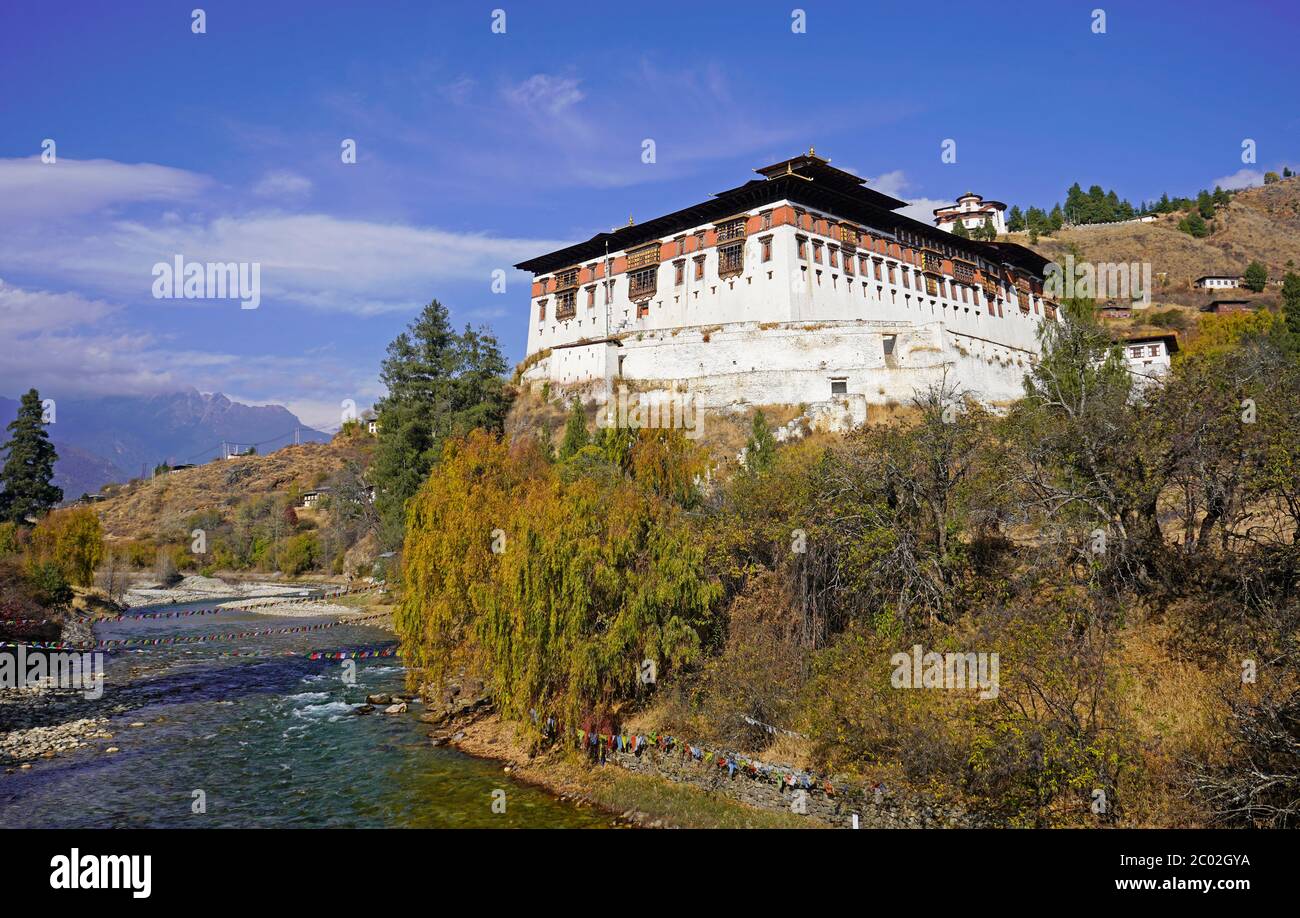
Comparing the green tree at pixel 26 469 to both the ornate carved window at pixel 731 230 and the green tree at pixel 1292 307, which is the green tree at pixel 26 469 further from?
the green tree at pixel 1292 307

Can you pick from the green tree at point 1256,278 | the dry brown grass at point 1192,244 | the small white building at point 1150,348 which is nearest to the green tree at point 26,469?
the small white building at point 1150,348

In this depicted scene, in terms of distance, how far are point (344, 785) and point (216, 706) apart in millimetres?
11899

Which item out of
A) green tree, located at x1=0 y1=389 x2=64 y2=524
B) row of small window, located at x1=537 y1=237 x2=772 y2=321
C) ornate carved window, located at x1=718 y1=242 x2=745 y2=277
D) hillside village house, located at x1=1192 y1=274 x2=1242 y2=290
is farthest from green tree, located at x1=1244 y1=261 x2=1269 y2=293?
green tree, located at x1=0 y1=389 x2=64 y2=524

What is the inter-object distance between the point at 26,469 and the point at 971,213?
144176 mm

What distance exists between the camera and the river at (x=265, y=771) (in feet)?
66.1

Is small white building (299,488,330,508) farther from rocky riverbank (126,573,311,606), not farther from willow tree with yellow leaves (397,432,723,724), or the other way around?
willow tree with yellow leaves (397,432,723,724)

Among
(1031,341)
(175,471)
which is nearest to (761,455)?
(1031,341)

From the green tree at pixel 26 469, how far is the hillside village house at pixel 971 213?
135032mm

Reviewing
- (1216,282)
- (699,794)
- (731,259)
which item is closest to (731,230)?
(731,259)

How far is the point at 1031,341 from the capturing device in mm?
80562

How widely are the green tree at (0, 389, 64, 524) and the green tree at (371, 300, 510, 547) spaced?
106ft
